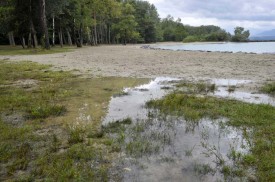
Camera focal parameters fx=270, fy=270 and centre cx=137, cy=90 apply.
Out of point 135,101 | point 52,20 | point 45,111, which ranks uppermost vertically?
point 52,20

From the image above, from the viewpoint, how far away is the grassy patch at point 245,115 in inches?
170

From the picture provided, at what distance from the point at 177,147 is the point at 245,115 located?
2.49 metres

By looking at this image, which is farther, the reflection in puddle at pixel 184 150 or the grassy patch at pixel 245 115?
the grassy patch at pixel 245 115

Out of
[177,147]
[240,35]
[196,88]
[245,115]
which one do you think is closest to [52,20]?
[196,88]

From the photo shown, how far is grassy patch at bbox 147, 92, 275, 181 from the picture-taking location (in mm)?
4312

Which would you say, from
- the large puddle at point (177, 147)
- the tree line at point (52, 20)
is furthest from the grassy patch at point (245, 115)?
the tree line at point (52, 20)

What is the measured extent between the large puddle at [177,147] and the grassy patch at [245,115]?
0.21 meters

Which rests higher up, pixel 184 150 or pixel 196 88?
pixel 196 88

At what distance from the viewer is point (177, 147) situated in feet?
16.3

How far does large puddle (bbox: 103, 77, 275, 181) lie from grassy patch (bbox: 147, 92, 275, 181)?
0.21 meters

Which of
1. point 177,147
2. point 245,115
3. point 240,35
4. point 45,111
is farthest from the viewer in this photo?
point 240,35

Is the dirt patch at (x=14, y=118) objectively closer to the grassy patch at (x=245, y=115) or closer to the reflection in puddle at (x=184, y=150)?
the reflection in puddle at (x=184, y=150)

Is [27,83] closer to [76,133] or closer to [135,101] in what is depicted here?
[135,101]

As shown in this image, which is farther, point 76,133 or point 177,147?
point 76,133
